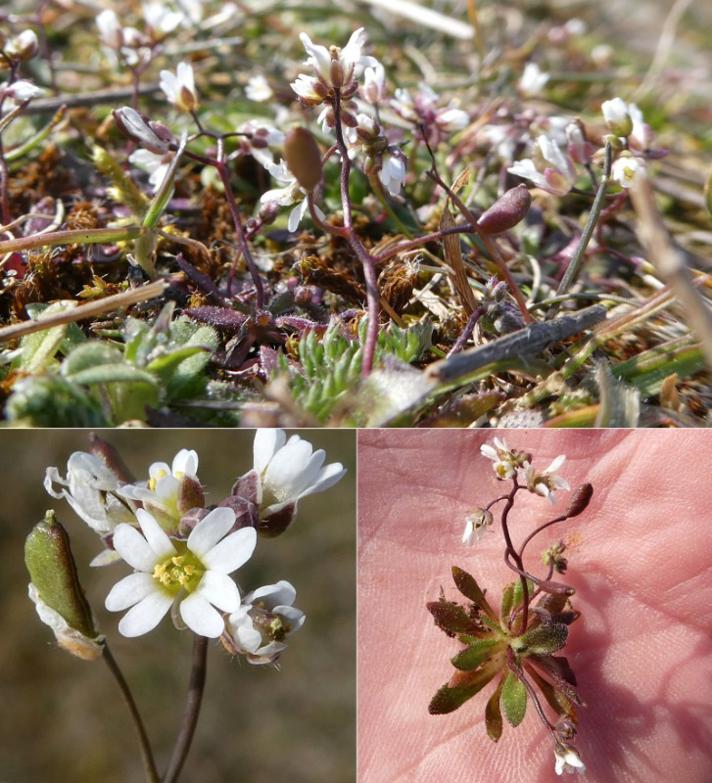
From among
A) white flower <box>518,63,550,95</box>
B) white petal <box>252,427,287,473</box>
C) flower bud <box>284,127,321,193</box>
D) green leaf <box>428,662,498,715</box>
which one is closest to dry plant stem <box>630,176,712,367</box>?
flower bud <box>284,127,321,193</box>

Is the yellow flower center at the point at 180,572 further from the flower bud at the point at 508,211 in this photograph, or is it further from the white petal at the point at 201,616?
the flower bud at the point at 508,211

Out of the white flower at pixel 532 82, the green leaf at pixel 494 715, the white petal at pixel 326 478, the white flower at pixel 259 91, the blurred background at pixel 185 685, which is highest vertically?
the white flower at pixel 259 91

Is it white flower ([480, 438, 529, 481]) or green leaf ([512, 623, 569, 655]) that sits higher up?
white flower ([480, 438, 529, 481])

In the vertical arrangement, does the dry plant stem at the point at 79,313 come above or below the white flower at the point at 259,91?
above

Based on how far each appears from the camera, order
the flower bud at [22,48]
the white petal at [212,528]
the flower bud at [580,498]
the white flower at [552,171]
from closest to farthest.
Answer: the white petal at [212,528]
the flower bud at [580,498]
the white flower at [552,171]
the flower bud at [22,48]

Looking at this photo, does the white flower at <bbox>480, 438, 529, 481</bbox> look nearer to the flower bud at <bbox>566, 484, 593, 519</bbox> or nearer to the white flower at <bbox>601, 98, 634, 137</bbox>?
the flower bud at <bbox>566, 484, 593, 519</bbox>

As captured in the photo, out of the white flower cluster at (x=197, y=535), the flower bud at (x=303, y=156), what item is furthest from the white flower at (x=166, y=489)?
the flower bud at (x=303, y=156)
